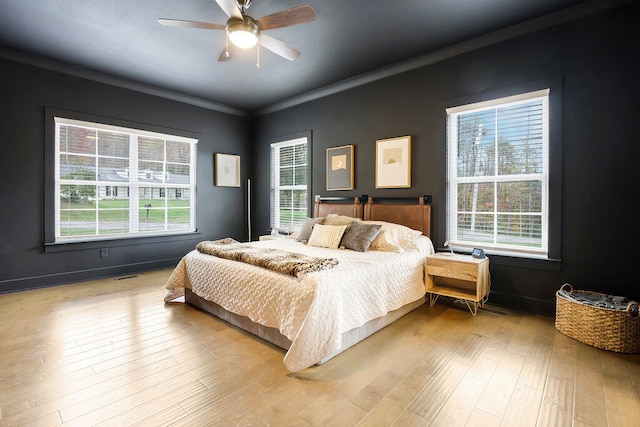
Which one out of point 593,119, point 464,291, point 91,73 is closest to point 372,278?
point 464,291

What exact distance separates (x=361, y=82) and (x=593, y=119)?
2747 millimetres

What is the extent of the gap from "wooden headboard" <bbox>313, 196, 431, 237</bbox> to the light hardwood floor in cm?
128

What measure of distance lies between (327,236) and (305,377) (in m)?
1.88

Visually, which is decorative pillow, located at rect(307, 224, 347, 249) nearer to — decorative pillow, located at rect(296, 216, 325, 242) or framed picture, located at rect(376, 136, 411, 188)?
decorative pillow, located at rect(296, 216, 325, 242)

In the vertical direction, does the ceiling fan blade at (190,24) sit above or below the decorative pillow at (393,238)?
above

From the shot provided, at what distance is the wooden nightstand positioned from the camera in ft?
9.70

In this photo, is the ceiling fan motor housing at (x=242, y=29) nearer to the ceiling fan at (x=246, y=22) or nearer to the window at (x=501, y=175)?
the ceiling fan at (x=246, y=22)

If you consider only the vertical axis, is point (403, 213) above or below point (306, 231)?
above

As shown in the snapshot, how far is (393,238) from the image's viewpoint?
137 inches

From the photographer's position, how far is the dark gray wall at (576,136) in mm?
2664

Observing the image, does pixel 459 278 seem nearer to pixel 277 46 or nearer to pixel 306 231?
pixel 306 231

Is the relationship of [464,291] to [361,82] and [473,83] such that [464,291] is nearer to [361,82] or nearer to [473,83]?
[473,83]

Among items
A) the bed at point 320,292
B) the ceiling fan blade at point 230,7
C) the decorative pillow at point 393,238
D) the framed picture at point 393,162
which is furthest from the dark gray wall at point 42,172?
the decorative pillow at point 393,238

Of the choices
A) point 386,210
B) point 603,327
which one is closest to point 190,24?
point 386,210
